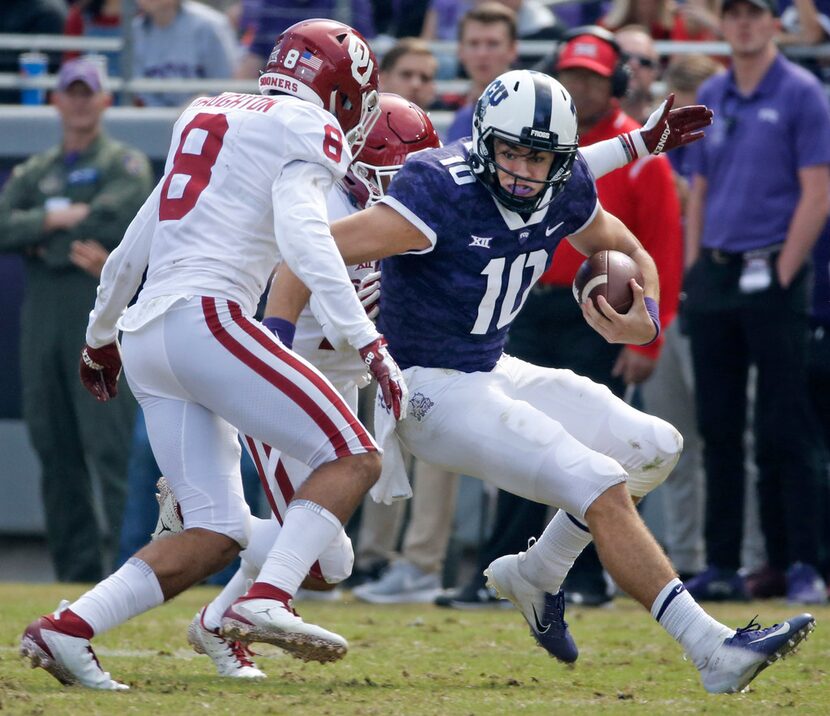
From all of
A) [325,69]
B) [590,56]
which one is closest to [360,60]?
[325,69]

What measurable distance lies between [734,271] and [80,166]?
10.7ft

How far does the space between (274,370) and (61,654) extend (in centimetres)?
91

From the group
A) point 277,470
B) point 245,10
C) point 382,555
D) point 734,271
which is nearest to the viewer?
point 277,470

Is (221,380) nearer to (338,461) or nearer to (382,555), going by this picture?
(338,461)

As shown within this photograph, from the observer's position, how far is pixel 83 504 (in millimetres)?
8281

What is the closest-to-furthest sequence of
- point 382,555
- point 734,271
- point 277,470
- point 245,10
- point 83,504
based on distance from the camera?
point 277,470 < point 734,271 < point 382,555 < point 83,504 < point 245,10

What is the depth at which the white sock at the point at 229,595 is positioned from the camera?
193 inches

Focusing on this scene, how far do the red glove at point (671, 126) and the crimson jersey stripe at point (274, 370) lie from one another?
1492mm

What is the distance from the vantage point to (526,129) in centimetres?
464

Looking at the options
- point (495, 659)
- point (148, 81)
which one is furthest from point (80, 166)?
point (495, 659)

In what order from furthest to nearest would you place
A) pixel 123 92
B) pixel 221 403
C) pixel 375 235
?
pixel 123 92
pixel 375 235
pixel 221 403

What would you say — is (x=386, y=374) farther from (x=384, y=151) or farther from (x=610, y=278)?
(x=384, y=151)

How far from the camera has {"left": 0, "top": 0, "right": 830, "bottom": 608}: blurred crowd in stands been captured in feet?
23.0

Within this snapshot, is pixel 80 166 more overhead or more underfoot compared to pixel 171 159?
more underfoot
